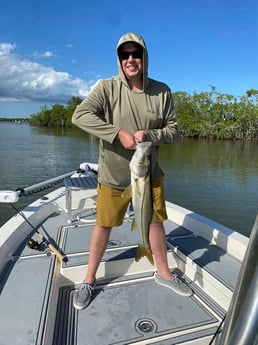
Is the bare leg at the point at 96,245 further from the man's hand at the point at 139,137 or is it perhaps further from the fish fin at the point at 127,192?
the man's hand at the point at 139,137

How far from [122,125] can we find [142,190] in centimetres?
55

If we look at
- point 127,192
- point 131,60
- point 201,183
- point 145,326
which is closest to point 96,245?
point 127,192

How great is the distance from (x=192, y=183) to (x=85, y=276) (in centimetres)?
1272

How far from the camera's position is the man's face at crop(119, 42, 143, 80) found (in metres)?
2.27

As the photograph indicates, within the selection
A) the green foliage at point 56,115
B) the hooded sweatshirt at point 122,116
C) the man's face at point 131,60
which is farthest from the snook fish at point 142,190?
the green foliage at point 56,115

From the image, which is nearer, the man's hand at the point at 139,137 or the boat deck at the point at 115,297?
the man's hand at the point at 139,137

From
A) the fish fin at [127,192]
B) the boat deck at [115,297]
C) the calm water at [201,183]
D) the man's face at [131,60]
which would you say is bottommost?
the calm water at [201,183]

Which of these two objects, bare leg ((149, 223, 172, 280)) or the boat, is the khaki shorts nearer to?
bare leg ((149, 223, 172, 280))

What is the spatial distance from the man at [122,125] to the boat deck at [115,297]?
214 millimetres

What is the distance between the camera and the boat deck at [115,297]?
2.17m

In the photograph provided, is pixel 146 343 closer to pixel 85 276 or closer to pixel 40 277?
pixel 85 276

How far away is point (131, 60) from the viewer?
2289 mm

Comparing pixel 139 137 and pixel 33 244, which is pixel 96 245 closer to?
pixel 33 244

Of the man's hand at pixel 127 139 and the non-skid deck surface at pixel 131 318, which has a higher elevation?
the man's hand at pixel 127 139
